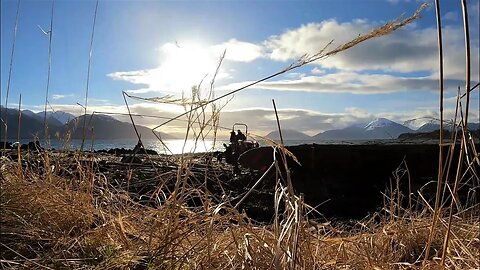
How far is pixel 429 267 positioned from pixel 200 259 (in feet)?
2.65

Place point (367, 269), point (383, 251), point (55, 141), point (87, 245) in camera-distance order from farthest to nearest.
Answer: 1. point (55, 141)
2. point (383, 251)
3. point (87, 245)
4. point (367, 269)

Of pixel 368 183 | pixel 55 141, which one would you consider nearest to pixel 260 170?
pixel 368 183

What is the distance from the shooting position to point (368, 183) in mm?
7098

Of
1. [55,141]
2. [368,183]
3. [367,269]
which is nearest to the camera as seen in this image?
[367,269]

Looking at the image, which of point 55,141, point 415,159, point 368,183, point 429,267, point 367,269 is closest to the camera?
point 367,269

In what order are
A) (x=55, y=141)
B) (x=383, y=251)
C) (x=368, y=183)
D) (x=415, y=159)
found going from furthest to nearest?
1. (x=415, y=159)
2. (x=368, y=183)
3. (x=55, y=141)
4. (x=383, y=251)

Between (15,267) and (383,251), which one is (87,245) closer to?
(15,267)

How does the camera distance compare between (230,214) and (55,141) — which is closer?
(230,214)

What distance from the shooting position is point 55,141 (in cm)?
313

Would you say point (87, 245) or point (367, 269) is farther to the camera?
point (87, 245)

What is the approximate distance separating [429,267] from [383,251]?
1.05ft

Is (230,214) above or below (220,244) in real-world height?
above

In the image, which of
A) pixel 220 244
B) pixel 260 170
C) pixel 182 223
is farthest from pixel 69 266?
pixel 260 170

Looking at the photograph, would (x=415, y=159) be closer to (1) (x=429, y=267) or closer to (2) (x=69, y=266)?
(1) (x=429, y=267)
